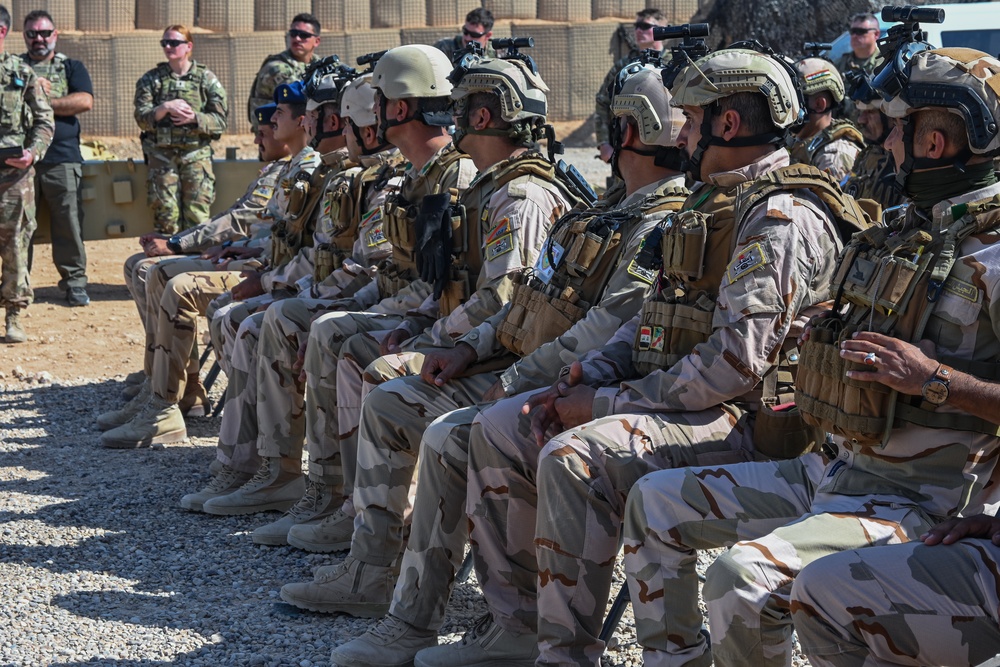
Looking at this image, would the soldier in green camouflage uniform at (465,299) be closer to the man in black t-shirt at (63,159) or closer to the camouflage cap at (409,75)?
the camouflage cap at (409,75)

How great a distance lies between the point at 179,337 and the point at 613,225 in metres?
3.81

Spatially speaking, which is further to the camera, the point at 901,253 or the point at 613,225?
the point at 613,225

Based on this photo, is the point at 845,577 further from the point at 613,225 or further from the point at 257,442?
the point at 257,442

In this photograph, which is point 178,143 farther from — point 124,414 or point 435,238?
point 435,238

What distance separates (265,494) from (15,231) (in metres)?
5.63

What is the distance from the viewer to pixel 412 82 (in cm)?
571

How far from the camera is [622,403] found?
3.86 meters

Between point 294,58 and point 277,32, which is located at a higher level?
point 277,32

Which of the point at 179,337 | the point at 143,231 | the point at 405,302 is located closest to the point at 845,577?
the point at 405,302

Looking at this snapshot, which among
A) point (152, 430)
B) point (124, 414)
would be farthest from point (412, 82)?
point (124, 414)

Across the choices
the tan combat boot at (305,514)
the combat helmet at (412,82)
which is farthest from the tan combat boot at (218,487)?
the combat helmet at (412,82)

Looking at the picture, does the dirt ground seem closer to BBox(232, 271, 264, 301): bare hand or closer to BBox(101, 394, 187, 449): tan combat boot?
BBox(101, 394, 187, 449): tan combat boot

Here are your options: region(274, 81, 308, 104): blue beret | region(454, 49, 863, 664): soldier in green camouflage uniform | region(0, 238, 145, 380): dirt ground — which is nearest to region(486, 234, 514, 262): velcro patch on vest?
region(454, 49, 863, 664): soldier in green camouflage uniform

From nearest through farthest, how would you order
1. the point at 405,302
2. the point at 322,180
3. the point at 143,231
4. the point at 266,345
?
1. the point at 405,302
2. the point at 266,345
3. the point at 322,180
4. the point at 143,231
